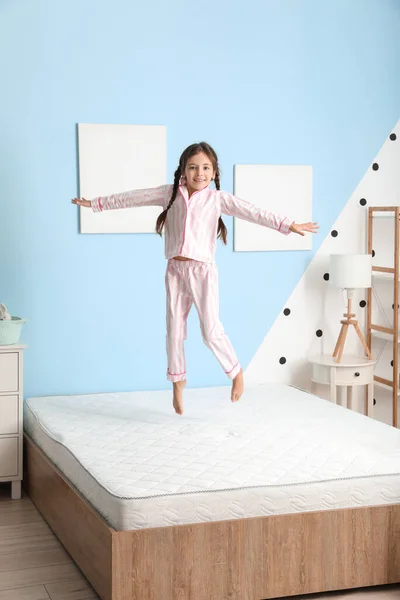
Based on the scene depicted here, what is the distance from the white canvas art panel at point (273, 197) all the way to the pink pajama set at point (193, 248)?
109cm

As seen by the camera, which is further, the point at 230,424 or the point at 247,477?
the point at 230,424

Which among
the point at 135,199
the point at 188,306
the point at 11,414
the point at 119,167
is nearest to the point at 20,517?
the point at 11,414

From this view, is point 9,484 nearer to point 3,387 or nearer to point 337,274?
point 3,387

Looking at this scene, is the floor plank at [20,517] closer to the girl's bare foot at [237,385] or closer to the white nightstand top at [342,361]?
the girl's bare foot at [237,385]

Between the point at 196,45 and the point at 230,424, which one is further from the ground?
the point at 196,45

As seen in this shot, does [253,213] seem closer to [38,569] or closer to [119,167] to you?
[119,167]

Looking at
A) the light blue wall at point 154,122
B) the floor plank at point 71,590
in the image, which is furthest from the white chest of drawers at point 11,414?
the floor plank at point 71,590

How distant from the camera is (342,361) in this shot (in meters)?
4.86

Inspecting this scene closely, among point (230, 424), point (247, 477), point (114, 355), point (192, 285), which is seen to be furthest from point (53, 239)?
point (247, 477)

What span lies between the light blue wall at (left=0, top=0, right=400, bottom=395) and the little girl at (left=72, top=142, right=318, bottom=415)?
83 cm

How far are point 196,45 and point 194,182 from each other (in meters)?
1.38

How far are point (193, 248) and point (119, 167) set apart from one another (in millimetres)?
1097

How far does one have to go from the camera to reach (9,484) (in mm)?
4340

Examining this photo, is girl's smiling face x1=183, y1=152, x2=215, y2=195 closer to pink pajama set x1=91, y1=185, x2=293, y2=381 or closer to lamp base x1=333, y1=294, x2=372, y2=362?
pink pajama set x1=91, y1=185, x2=293, y2=381
